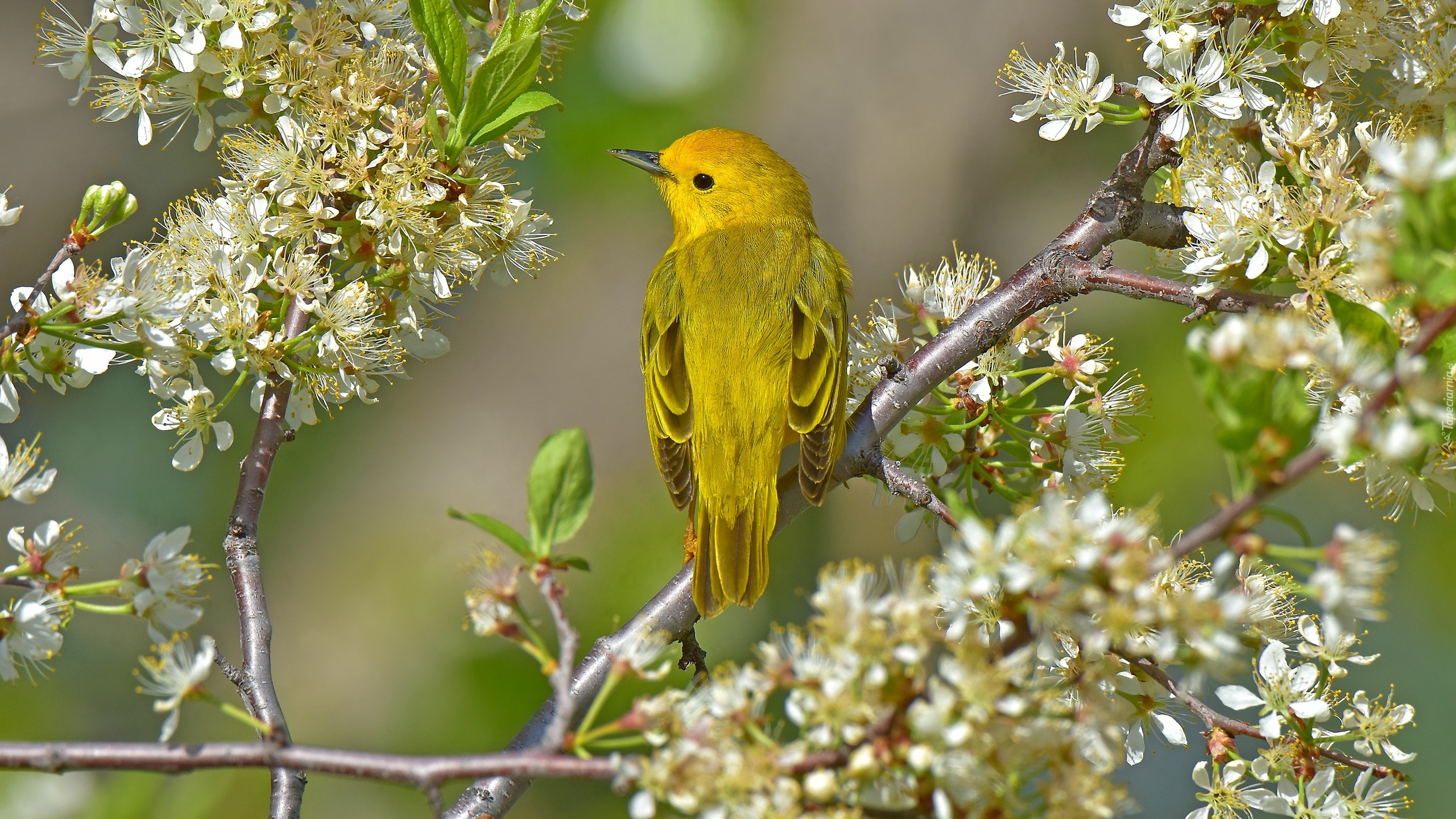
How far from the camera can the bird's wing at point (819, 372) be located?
7.22 ft

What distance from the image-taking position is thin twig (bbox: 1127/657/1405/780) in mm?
1544

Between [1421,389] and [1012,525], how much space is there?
32cm

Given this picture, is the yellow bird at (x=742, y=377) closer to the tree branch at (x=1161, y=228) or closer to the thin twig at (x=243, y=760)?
the tree branch at (x=1161, y=228)

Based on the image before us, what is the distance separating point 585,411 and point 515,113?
141 inches

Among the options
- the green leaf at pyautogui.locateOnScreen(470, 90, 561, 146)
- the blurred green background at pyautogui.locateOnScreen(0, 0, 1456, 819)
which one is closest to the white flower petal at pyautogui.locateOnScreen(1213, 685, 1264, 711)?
the green leaf at pyautogui.locateOnScreen(470, 90, 561, 146)

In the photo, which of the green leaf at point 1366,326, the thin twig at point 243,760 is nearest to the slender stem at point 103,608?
the thin twig at point 243,760

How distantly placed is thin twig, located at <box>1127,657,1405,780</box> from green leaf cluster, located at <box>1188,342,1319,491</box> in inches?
28.0

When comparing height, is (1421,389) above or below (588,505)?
above

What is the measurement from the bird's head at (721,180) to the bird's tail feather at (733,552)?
1127mm

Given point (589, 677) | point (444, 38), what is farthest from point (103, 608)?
point (444, 38)

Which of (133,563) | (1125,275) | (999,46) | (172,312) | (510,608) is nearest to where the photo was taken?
(510,608)

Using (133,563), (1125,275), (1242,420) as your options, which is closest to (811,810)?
(1242,420)

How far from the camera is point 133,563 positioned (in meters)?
1.23

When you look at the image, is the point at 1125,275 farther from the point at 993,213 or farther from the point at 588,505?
the point at 993,213
